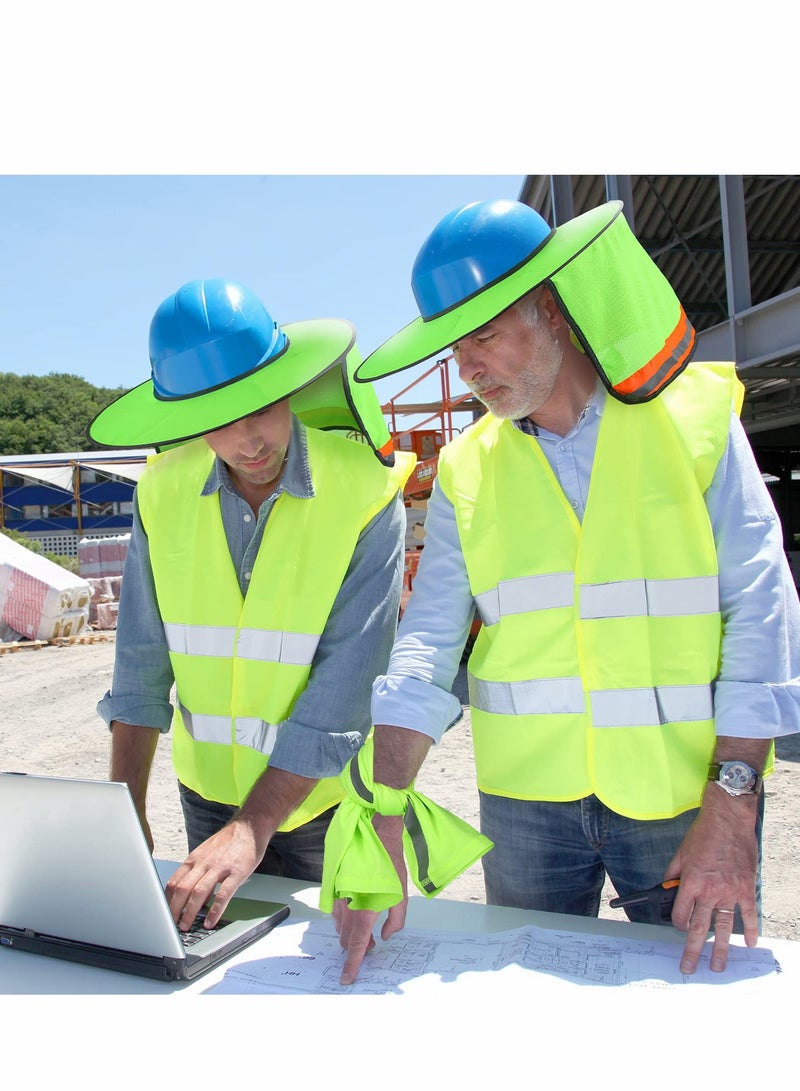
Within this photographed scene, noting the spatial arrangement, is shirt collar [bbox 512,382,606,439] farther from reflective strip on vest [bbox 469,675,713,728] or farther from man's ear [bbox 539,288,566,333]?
reflective strip on vest [bbox 469,675,713,728]

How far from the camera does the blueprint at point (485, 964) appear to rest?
146 cm

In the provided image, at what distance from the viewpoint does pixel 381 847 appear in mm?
1593

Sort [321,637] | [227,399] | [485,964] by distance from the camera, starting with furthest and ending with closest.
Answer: [321,637], [227,399], [485,964]

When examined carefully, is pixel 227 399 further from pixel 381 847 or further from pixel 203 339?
pixel 381 847

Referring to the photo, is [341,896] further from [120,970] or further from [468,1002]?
[120,970]

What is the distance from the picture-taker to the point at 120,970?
1.56 m

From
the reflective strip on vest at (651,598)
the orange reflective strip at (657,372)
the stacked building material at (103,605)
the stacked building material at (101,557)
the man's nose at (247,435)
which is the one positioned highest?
the orange reflective strip at (657,372)

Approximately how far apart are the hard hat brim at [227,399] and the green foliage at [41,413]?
167 feet

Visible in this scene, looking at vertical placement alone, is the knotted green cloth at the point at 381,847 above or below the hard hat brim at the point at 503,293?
below

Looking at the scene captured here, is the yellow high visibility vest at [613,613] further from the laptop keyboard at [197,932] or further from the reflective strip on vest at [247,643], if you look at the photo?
the laptop keyboard at [197,932]

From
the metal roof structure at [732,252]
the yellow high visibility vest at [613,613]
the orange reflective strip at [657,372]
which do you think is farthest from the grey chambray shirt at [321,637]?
the metal roof structure at [732,252]

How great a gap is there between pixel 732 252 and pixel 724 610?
9238 mm

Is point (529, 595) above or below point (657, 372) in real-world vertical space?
below

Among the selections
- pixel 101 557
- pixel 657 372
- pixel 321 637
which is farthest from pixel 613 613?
pixel 101 557
